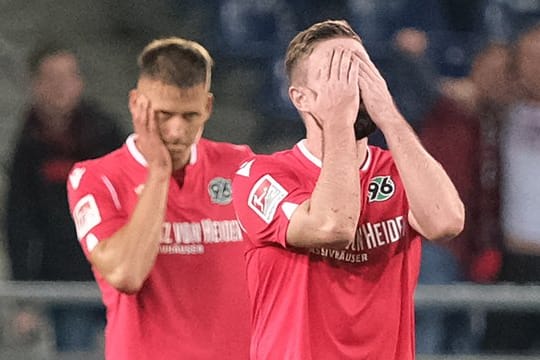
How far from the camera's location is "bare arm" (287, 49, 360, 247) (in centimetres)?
270

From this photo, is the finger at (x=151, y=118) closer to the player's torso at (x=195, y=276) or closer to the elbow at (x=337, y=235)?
the player's torso at (x=195, y=276)

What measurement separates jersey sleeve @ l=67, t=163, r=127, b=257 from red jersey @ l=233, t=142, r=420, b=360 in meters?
0.57

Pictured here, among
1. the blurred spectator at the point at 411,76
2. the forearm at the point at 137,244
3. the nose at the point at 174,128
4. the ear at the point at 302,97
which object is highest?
the blurred spectator at the point at 411,76

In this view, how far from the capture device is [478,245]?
17.2ft

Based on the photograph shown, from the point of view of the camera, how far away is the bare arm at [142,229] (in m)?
3.23

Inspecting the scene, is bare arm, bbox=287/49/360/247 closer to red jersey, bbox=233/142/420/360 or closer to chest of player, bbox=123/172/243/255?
red jersey, bbox=233/142/420/360

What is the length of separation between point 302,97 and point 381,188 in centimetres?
28

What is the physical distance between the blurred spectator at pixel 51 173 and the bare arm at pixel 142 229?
1.90 meters

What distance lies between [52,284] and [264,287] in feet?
7.74

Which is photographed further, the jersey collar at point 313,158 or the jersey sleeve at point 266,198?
the jersey collar at point 313,158

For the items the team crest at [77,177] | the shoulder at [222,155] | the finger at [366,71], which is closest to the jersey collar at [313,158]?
the finger at [366,71]

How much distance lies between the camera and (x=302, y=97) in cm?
292

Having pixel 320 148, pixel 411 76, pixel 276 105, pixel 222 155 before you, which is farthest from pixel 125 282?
pixel 411 76

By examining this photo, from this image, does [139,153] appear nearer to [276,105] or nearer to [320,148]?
[320,148]
